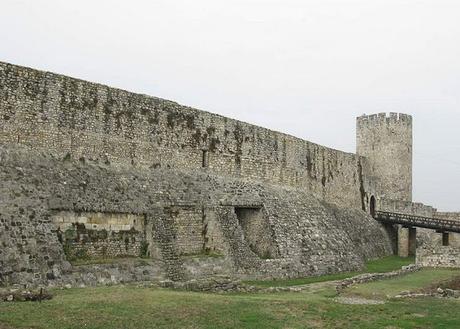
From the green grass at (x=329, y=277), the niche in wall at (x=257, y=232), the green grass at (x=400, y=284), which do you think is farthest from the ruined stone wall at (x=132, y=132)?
the green grass at (x=400, y=284)

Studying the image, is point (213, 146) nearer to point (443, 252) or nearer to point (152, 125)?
point (152, 125)

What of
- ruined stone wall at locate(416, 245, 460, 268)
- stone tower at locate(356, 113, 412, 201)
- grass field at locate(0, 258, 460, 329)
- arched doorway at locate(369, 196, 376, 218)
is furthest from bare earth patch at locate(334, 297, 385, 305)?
stone tower at locate(356, 113, 412, 201)

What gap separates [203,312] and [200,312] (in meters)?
0.08

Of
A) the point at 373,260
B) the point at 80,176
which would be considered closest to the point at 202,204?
the point at 80,176

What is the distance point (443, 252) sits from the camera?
109 ft

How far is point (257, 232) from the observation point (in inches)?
1146

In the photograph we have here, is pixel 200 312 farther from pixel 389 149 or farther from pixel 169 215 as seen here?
pixel 389 149

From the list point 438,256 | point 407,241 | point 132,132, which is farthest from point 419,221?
point 132,132

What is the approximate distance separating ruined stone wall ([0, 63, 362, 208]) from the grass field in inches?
261

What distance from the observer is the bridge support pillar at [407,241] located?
4738 cm

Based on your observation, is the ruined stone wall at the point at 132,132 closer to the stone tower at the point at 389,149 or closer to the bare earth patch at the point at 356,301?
the bare earth patch at the point at 356,301

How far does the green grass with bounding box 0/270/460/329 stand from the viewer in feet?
42.5

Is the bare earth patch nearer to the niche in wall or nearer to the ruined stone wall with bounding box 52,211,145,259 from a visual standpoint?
the ruined stone wall with bounding box 52,211,145,259

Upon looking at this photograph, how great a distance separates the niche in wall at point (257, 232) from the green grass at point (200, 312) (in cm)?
1021
